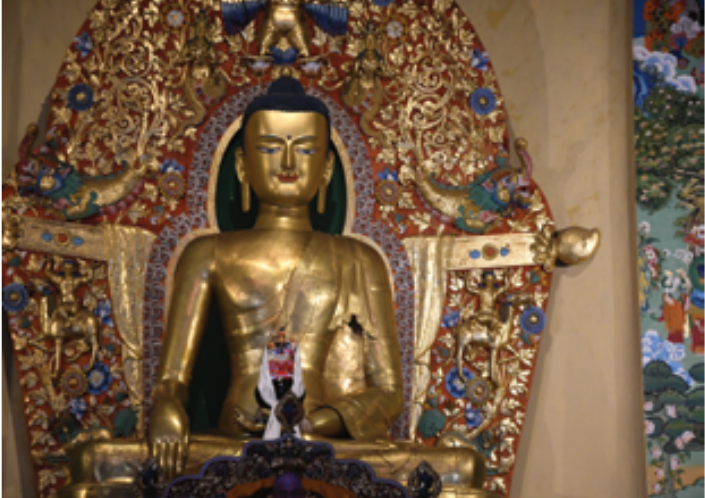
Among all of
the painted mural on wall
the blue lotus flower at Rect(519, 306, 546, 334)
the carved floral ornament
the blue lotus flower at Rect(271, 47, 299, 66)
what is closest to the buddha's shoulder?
the carved floral ornament

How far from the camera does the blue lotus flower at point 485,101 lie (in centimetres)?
538

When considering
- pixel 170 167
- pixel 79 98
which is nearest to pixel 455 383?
pixel 170 167

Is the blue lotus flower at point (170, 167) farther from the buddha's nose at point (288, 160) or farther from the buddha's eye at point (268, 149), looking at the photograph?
the buddha's nose at point (288, 160)

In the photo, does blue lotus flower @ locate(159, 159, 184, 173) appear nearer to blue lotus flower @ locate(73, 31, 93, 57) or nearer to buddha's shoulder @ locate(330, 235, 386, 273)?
blue lotus flower @ locate(73, 31, 93, 57)

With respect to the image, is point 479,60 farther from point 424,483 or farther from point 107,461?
point 107,461

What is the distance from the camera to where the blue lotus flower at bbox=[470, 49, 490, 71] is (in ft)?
17.8

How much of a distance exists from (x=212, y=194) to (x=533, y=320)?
5.87ft

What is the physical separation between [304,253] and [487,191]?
3.44ft

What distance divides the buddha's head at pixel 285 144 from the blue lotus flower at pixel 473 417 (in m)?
1.35

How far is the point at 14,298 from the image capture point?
193 inches

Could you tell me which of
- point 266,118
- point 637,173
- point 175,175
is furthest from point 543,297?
point 175,175

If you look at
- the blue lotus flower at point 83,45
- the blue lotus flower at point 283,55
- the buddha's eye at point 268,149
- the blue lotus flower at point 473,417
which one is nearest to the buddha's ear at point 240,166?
the buddha's eye at point 268,149

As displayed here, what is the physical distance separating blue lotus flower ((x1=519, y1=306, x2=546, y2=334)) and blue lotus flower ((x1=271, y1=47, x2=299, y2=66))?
1856mm

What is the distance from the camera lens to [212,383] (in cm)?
517
